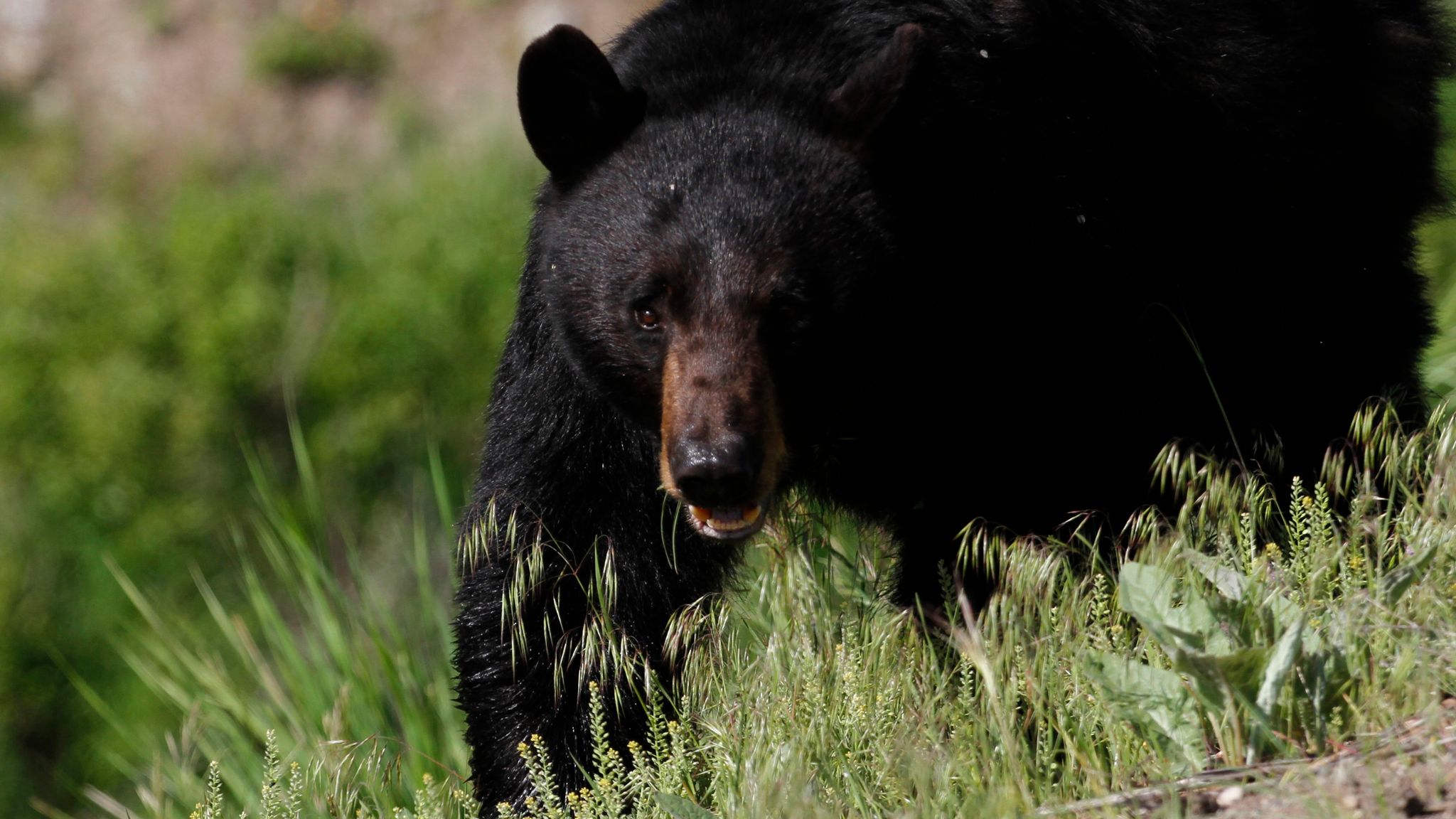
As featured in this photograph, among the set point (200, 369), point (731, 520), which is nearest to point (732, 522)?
point (731, 520)

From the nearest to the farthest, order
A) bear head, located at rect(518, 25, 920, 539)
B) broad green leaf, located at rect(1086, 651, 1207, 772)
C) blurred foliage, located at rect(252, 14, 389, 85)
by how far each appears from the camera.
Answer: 1. broad green leaf, located at rect(1086, 651, 1207, 772)
2. bear head, located at rect(518, 25, 920, 539)
3. blurred foliage, located at rect(252, 14, 389, 85)

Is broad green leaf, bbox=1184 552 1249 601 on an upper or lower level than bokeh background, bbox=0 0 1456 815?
upper

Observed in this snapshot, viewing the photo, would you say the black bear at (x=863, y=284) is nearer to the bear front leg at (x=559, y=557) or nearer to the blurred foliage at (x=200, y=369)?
the bear front leg at (x=559, y=557)

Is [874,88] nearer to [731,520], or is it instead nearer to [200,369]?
[731,520]

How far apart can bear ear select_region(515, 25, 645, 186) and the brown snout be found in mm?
496

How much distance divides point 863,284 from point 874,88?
350 millimetres

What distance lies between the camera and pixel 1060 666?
113 inches

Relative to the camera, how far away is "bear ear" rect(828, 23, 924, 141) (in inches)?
122

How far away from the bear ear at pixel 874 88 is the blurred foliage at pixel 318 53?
26.0ft

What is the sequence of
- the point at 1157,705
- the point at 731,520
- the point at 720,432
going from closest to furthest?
the point at 1157,705 < the point at 720,432 < the point at 731,520

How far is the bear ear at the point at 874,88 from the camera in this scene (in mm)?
3107

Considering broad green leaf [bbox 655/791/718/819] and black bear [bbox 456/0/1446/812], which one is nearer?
broad green leaf [bbox 655/791/718/819]

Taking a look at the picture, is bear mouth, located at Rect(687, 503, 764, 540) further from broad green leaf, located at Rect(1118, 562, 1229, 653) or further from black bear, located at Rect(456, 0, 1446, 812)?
broad green leaf, located at Rect(1118, 562, 1229, 653)

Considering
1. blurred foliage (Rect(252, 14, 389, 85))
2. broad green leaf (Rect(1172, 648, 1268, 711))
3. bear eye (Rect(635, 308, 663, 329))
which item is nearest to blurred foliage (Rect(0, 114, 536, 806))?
blurred foliage (Rect(252, 14, 389, 85))
